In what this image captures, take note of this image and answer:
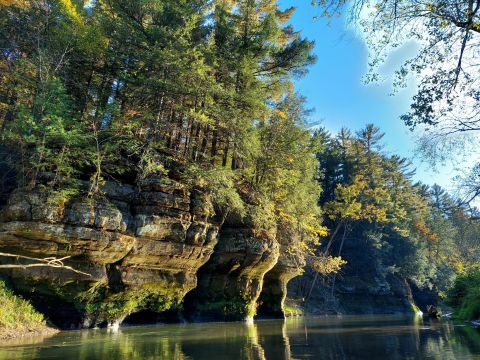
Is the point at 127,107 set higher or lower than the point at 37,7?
lower

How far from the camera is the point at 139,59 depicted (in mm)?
20516

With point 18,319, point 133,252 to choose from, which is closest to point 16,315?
point 18,319

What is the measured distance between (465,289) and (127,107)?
25344 millimetres

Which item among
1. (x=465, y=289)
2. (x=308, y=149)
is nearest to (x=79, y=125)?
(x=308, y=149)

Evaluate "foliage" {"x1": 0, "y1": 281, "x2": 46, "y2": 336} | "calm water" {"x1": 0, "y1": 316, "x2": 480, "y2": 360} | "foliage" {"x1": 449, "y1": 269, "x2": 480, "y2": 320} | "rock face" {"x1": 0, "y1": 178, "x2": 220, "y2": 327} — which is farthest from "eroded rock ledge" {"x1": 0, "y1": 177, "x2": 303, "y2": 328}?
"foliage" {"x1": 449, "y1": 269, "x2": 480, "y2": 320}

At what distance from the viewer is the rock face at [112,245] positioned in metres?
15.1

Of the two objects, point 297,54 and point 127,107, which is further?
point 297,54

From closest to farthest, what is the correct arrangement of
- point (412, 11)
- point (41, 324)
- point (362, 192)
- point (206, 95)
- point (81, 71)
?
point (412, 11) < point (41, 324) < point (206, 95) < point (81, 71) < point (362, 192)

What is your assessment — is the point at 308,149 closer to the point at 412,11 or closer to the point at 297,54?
the point at 297,54

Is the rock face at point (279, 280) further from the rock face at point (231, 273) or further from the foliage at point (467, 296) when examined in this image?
the foliage at point (467, 296)

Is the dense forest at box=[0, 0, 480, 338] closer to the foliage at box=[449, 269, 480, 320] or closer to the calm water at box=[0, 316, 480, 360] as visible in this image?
the foliage at box=[449, 269, 480, 320]

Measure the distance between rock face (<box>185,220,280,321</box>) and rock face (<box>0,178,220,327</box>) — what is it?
6.31 ft

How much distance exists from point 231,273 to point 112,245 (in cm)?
927

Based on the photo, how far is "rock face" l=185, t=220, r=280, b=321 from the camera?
22656 millimetres
